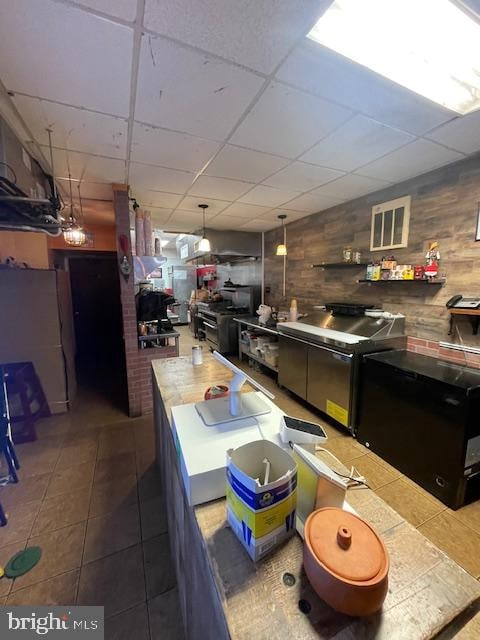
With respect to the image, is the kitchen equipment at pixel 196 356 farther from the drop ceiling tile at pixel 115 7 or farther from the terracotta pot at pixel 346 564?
the drop ceiling tile at pixel 115 7

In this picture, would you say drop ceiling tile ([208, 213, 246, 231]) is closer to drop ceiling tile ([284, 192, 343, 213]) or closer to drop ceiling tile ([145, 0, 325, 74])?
drop ceiling tile ([284, 192, 343, 213])

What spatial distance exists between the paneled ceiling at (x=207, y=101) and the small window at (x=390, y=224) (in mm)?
234

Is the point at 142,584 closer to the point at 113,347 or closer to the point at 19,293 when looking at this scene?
the point at 19,293

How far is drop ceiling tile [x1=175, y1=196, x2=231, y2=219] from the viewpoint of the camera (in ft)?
10.4

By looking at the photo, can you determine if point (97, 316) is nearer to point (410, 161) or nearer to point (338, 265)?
point (338, 265)

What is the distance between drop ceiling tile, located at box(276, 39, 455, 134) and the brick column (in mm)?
2017

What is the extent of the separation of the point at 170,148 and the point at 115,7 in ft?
3.33

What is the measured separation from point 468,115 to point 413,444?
7.17ft

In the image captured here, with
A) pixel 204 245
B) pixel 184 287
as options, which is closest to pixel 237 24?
pixel 204 245

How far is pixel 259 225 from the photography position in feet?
15.0

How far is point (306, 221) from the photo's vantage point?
3.94m

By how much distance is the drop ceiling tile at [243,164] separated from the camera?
2.05m

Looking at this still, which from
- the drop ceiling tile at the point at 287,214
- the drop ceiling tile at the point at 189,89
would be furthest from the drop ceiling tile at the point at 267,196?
the drop ceiling tile at the point at 189,89

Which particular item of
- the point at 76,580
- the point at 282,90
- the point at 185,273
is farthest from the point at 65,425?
the point at 185,273
